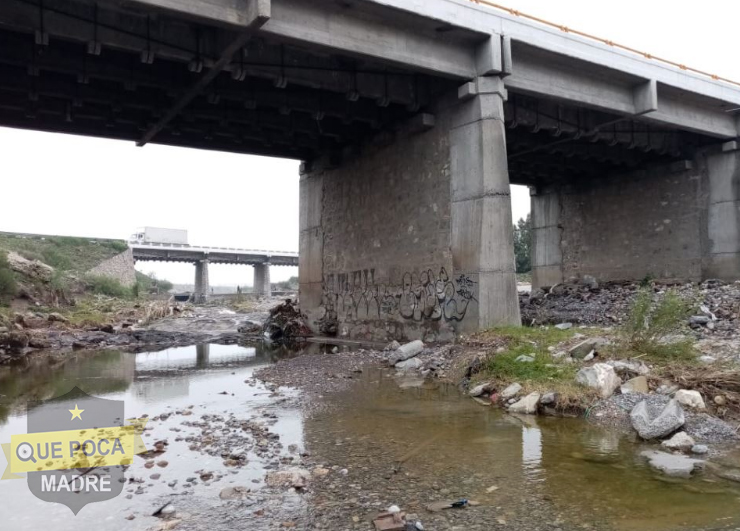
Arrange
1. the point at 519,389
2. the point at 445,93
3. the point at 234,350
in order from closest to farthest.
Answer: the point at 519,389 → the point at 445,93 → the point at 234,350

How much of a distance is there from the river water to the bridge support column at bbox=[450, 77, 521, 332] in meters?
4.54

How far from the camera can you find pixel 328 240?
62.1 ft

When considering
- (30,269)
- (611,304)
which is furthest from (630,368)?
(30,269)

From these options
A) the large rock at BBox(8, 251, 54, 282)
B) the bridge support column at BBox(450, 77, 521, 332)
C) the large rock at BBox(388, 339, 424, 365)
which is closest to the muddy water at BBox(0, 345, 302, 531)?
the large rock at BBox(388, 339, 424, 365)

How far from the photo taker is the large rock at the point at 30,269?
2363 centimetres

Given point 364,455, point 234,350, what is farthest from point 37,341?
point 364,455

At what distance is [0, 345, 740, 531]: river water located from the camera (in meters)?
3.61

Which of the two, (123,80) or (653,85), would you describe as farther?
(653,85)

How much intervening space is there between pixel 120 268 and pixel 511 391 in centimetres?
5463

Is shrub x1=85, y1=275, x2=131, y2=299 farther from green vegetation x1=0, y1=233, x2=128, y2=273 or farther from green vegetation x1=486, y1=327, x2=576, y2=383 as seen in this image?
green vegetation x1=486, y1=327, x2=576, y2=383

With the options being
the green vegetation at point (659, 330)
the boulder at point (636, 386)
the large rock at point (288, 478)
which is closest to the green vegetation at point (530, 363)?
the boulder at point (636, 386)

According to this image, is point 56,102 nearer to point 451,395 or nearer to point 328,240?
point 328,240

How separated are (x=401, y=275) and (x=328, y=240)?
4.67m

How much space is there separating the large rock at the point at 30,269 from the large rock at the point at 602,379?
24411 millimetres
